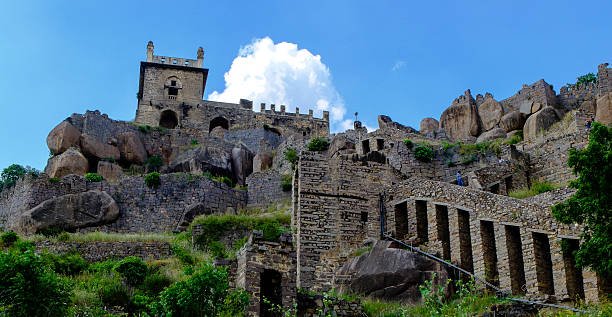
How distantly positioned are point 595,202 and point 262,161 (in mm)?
28640

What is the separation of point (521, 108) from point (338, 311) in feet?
92.0

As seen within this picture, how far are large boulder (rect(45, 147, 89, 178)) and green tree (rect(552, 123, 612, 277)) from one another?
30722mm

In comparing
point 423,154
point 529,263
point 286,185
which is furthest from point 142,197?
point 529,263

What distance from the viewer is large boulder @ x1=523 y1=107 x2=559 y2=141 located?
41.3 metres

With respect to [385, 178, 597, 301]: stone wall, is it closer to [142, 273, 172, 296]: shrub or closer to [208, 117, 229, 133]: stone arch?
[142, 273, 172, 296]: shrub

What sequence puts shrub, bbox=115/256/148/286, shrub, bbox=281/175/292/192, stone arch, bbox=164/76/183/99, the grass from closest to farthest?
shrub, bbox=115/256/148/286 → the grass → shrub, bbox=281/175/292/192 → stone arch, bbox=164/76/183/99

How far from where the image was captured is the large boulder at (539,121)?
136ft

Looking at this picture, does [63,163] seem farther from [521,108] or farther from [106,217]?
[521,108]

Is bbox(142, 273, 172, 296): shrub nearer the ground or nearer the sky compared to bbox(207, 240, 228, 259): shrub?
nearer the ground

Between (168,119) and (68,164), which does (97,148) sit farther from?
(168,119)

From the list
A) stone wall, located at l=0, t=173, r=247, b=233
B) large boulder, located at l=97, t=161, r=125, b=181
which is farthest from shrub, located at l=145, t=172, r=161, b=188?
large boulder, located at l=97, t=161, r=125, b=181

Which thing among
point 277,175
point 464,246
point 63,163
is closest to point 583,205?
point 464,246

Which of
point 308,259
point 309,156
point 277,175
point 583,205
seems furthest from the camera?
point 277,175

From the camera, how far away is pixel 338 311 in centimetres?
2022
